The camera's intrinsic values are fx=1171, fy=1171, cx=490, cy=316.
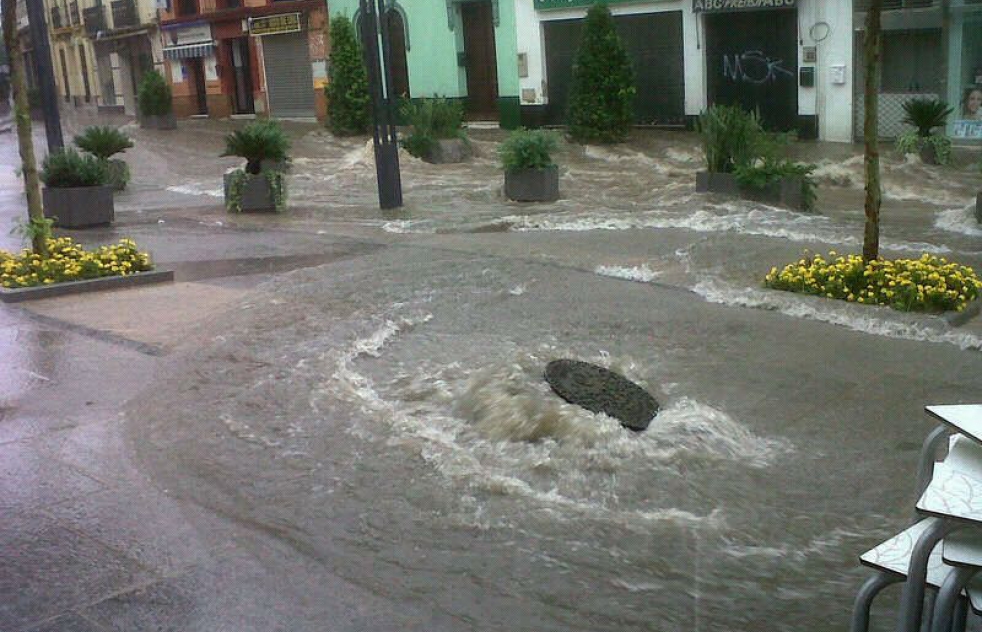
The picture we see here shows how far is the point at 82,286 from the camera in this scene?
34.3 feet

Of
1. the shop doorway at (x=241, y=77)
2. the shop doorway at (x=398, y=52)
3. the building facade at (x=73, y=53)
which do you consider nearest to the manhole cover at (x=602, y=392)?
the shop doorway at (x=398, y=52)

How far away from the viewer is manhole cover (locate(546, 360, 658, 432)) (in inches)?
262

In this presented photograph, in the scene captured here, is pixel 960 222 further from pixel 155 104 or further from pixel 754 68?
pixel 155 104

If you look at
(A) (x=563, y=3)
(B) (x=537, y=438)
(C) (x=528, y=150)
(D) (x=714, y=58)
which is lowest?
(B) (x=537, y=438)

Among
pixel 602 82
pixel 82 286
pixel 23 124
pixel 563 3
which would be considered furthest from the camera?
pixel 563 3

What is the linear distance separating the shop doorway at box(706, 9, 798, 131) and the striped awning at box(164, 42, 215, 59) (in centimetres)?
2068

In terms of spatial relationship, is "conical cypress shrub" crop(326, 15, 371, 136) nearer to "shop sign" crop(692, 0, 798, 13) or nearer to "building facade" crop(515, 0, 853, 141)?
"building facade" crop(515, 0, 853, 141)

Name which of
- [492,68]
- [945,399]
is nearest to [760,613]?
[945,399]

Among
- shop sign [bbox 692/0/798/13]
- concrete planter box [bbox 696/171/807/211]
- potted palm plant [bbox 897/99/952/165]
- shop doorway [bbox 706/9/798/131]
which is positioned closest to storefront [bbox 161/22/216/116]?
shop doorway [bbox 706/9/798/131]

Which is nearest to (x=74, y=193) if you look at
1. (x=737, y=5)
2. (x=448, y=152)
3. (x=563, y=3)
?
(x=448, y=152)

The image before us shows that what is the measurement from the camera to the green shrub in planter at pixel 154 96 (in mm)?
36094

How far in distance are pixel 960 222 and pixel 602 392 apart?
771cm

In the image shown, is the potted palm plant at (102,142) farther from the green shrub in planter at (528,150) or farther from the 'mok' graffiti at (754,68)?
the 'mok' graffiti at (754,68)

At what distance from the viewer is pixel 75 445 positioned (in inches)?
250
